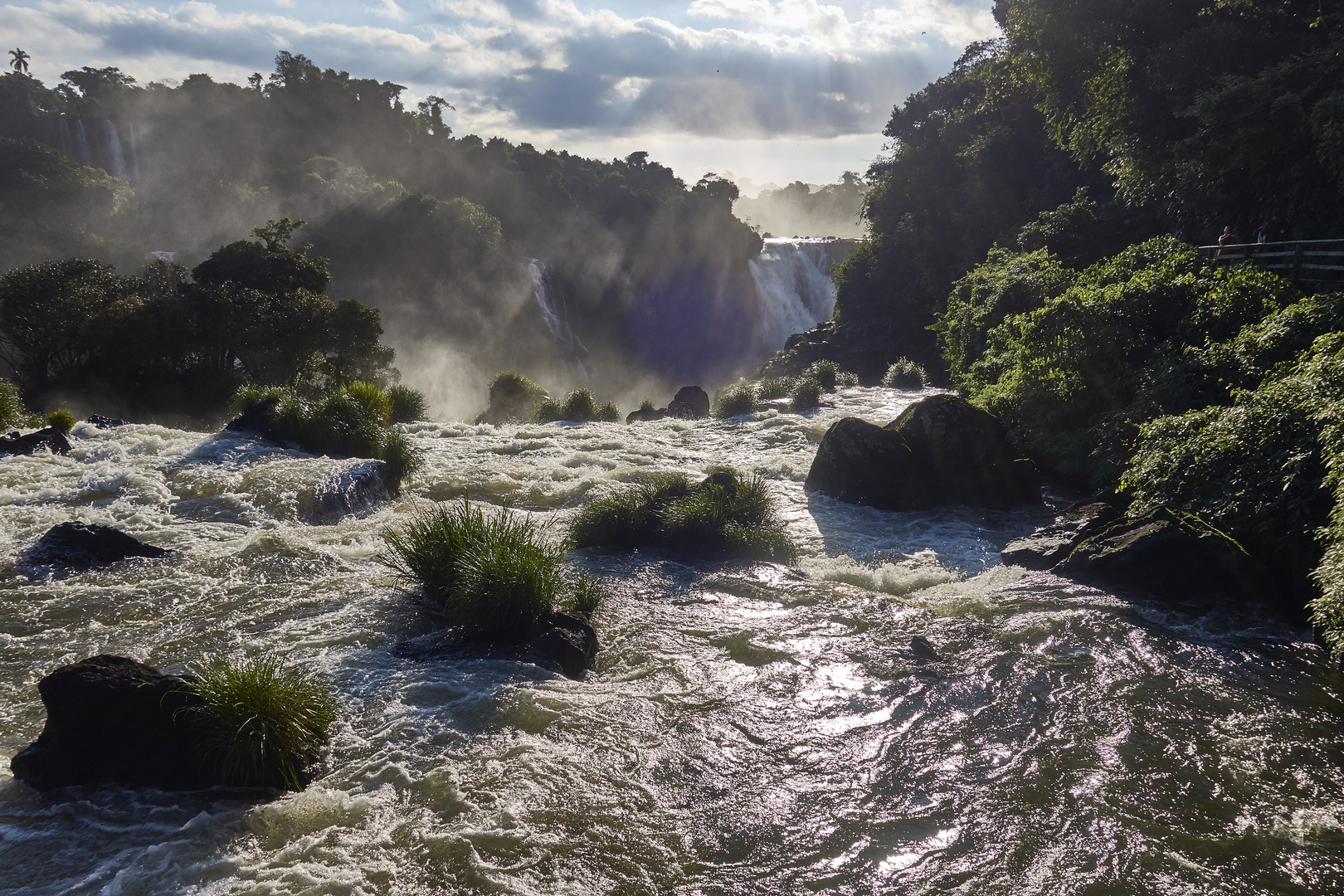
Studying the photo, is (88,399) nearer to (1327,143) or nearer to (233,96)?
(1327,143)

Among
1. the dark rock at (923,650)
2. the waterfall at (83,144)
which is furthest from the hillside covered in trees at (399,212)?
the dark rock at (923,650)

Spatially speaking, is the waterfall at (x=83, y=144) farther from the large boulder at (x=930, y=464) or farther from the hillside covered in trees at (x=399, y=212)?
the large boulder at (x=930, y=464)

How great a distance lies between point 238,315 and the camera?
72.6 feet

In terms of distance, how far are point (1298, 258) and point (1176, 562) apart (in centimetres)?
925

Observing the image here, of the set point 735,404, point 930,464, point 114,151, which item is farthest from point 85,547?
point 114,151

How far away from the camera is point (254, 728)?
496cm

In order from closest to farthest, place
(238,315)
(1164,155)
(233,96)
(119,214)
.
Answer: (1164,155) < (238,315) < (119,214) < (233,96)

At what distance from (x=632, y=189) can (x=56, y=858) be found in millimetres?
66508

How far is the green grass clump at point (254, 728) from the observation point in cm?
487

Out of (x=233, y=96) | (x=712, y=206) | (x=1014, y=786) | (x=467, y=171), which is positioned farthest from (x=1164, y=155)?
(x=233, y=96)

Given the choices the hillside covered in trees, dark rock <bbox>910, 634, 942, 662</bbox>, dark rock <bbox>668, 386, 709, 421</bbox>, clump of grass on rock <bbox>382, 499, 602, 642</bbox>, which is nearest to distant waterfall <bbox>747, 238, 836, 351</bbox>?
the hillside covered in trees

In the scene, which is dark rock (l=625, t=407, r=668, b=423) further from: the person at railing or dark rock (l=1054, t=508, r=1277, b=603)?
dark rock (l=1054, t=508, r=1277, b=603)

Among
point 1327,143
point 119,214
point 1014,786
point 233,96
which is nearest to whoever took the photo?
point 1014,786

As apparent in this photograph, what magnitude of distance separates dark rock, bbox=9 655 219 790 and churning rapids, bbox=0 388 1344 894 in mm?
122
